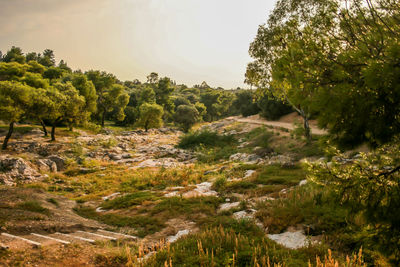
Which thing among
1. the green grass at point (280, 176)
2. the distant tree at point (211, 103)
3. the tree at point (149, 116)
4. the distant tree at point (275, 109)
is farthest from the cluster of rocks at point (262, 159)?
the distant tree at point (211, 103)

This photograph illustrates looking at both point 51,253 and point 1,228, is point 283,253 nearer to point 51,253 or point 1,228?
point 51,253

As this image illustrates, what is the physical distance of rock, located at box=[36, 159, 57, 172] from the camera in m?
15.2

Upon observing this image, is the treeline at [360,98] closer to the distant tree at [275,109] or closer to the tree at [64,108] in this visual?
the tree at [64,108]

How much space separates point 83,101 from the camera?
26656 millimetres

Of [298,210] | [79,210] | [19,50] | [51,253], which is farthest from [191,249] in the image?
[19,50]

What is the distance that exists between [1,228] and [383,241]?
7.35m

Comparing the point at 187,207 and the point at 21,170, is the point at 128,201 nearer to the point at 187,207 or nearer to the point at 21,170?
the point at 187,207

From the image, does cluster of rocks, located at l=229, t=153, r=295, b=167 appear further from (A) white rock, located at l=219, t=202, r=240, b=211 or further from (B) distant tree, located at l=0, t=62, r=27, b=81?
(B) distant tree, located at l=0, t=62, r=27, b=81

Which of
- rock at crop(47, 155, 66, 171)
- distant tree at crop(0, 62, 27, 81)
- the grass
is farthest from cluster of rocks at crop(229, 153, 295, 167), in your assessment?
distant tree at crop(0, 62, 27, 81)

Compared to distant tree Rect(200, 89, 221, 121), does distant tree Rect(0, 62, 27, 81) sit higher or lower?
higher

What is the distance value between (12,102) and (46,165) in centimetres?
896

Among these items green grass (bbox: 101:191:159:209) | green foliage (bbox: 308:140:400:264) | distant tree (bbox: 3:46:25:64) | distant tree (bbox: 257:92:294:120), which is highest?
distant tree (bbox: 3:46:25:64)

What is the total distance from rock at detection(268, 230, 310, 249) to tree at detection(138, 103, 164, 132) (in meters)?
39.5

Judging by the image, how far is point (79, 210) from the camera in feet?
29.7
